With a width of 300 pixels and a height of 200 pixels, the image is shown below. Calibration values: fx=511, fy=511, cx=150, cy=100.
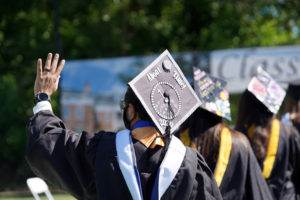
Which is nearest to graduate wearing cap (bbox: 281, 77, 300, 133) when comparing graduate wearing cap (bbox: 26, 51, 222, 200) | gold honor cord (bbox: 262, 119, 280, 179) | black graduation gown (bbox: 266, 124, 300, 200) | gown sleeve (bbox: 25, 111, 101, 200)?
Answer: black graduation gown (bbox: 266, 124, 300, 200)

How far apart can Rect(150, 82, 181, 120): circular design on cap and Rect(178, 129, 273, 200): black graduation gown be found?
889mm

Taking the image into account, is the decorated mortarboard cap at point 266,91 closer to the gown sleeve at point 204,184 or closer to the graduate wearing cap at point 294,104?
the graduate wearing cap at point 294,104

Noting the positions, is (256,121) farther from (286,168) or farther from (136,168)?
(136,168)

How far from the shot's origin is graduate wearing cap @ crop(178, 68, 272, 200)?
3.73 metres

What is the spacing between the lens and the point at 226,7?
16.7 metres

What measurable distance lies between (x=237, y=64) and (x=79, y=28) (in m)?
6.27

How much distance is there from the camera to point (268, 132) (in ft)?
14.6

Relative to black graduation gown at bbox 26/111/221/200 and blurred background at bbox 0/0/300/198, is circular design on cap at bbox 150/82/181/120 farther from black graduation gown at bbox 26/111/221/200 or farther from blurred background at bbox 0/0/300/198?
blurred background at bbox 0/0/300/198

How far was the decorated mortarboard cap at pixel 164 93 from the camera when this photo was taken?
9.29ft

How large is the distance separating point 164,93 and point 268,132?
1823 millimetres

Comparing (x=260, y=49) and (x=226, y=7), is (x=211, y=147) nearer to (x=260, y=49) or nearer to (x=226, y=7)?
(x=260, y=49)

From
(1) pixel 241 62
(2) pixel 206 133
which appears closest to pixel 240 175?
(2) pixel 206 133

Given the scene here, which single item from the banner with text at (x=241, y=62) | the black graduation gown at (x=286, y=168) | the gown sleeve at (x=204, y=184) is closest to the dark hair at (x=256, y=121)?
the black graduation gown at (x=286, y=168)

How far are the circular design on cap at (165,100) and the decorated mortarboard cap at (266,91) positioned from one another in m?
1.61
